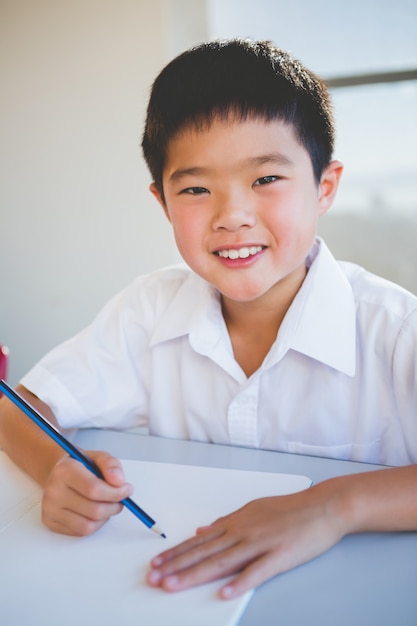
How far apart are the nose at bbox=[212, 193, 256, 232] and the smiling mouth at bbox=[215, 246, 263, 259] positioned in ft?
0.14

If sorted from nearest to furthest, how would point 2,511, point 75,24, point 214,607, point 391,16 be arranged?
point 214,607 → point 2,511 → point 391,16 → point 75,24

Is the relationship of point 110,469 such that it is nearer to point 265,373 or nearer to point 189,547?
point 189,547

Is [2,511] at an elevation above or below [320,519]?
above

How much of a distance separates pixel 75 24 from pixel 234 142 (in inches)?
65.8

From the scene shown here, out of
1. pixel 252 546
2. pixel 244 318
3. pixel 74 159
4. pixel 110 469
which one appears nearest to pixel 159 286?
pixel 244 318

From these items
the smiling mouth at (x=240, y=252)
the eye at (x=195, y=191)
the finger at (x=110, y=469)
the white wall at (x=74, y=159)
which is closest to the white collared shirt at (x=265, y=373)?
the smiling mouth at (x=240, y=252)

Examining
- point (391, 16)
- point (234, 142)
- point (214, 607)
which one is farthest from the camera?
point (391, 16)

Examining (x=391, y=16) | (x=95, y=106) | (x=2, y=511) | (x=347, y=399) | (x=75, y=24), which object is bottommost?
(x=347, y=399)

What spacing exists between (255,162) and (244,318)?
31 centimetres

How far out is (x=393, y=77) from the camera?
2.18 metres

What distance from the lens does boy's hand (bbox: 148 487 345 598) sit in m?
0.59

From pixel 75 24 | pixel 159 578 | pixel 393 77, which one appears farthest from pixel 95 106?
pixel 159 578

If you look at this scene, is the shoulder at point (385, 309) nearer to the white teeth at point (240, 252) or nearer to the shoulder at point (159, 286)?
the white teeth at point (240, 252)

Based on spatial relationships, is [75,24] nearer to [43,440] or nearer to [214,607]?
[43,440]
